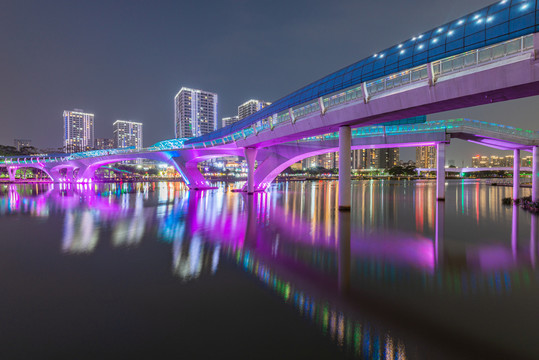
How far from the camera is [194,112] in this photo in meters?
174

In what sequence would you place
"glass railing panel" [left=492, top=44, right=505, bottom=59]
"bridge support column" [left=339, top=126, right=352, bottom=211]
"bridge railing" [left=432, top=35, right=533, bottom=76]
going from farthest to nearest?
"bridge support column" [left=339, top=126, right=352, bottom=211] < "glass railing panel" [left=492, top=44, right=505, bottom=59] < "bridge railing" [left=432, top=35, right=533, bottom=76]

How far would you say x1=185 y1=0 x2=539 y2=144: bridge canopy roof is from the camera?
1166cm

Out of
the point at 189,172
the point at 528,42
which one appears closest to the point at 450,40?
the point at 528,42

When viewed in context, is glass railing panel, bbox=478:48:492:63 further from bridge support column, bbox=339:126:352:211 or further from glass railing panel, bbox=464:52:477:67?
bridge support column, bbox=339:126:352:211

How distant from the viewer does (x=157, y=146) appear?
4731 cm

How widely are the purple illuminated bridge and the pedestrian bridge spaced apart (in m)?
0.04

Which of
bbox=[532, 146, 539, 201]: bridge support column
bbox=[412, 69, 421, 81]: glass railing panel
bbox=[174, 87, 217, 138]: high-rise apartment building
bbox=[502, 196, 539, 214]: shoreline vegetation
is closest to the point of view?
bbox=[412, 69, 421, 81]: glass railing panel

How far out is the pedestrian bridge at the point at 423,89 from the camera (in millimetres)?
11750

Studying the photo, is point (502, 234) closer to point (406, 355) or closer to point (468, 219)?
point (468, 219)

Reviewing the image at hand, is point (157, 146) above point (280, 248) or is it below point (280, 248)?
above

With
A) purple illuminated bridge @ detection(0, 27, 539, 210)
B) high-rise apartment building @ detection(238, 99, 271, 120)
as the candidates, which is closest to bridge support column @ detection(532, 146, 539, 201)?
purple illuminated bridge @ detection(0, 27, 539, 210)

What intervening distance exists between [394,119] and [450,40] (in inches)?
241

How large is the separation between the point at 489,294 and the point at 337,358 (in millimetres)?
4180

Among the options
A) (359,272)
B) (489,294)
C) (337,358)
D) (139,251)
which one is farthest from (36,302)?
(489,294)
